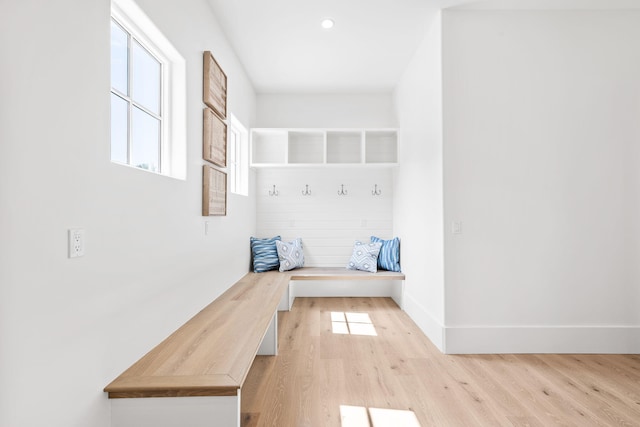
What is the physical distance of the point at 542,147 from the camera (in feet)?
9.14

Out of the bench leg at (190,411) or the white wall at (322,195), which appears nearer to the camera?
the bench leg at (190,411)

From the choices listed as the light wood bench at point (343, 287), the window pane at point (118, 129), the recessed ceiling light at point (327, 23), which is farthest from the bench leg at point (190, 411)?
the light wood bench at point (343, 287)

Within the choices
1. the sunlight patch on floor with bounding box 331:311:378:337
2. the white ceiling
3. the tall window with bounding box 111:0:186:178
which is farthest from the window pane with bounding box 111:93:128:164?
the sunlight patch on floor with bounding box 331:311:378:337

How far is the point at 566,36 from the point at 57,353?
3712 millimetres

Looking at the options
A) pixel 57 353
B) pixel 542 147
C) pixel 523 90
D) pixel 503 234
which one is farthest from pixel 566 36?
pixel 57 353

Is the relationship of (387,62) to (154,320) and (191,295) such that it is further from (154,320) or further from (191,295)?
(154,320)

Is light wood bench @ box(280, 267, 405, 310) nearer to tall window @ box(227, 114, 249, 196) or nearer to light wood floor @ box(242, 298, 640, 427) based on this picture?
tall window @ box(227, 114, 249, 196)

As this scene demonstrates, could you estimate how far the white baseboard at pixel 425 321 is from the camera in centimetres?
285

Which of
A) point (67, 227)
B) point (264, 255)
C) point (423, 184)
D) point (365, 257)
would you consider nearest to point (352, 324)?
point (365, 257)

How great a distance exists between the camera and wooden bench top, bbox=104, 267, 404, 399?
1.40 metres

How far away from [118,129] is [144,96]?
375mm

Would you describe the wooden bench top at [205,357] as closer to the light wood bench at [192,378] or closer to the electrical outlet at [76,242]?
the light wood bench at [192,378]

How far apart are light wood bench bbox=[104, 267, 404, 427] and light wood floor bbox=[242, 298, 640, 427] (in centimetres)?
43

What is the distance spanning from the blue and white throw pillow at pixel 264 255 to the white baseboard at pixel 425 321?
5.11 ft
